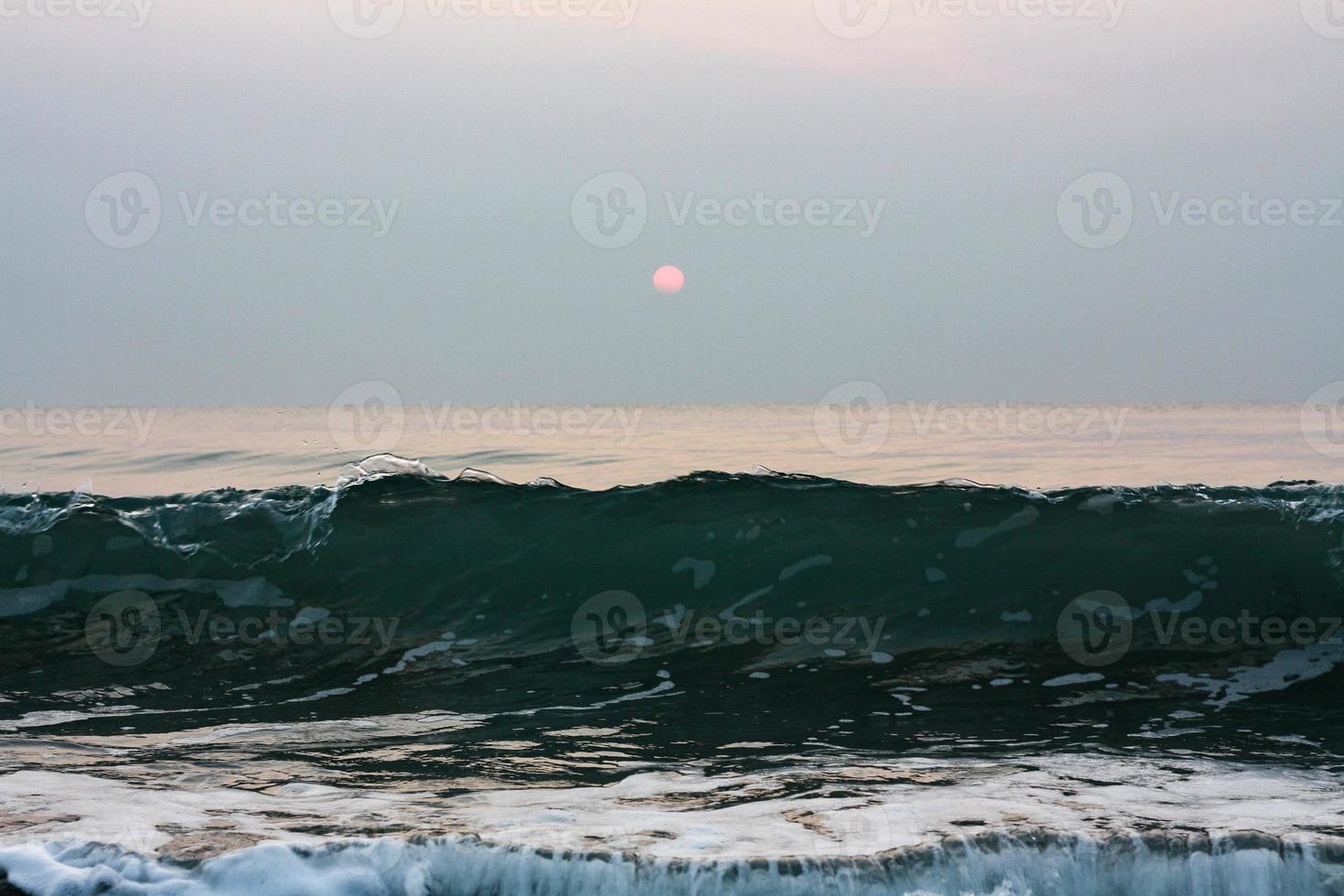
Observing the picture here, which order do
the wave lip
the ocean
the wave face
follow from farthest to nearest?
1. the wave face
2. the ocean
3. the wave lip

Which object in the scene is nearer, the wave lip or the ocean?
the wave lip

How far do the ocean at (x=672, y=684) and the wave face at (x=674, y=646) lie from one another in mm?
39

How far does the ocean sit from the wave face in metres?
0.04

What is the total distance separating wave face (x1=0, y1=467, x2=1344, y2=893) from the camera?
5.00 m

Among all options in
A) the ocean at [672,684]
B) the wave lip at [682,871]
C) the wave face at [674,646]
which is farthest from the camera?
the wave face at [674,646]

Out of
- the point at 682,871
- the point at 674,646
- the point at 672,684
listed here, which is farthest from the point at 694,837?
the point at 674,646

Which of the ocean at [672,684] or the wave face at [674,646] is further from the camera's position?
the wave face at [674,646]

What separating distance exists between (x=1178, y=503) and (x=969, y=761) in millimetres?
7141

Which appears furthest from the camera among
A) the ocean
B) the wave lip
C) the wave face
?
the wave face

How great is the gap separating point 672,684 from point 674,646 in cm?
125

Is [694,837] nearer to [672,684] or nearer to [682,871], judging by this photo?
[682,871]

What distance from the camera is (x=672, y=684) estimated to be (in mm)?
7770

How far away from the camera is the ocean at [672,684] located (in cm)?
379

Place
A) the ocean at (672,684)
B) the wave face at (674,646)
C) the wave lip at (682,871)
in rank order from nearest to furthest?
the wave lip at (682,871)
the ocean at (672,684)
the wave face at (674,646)
